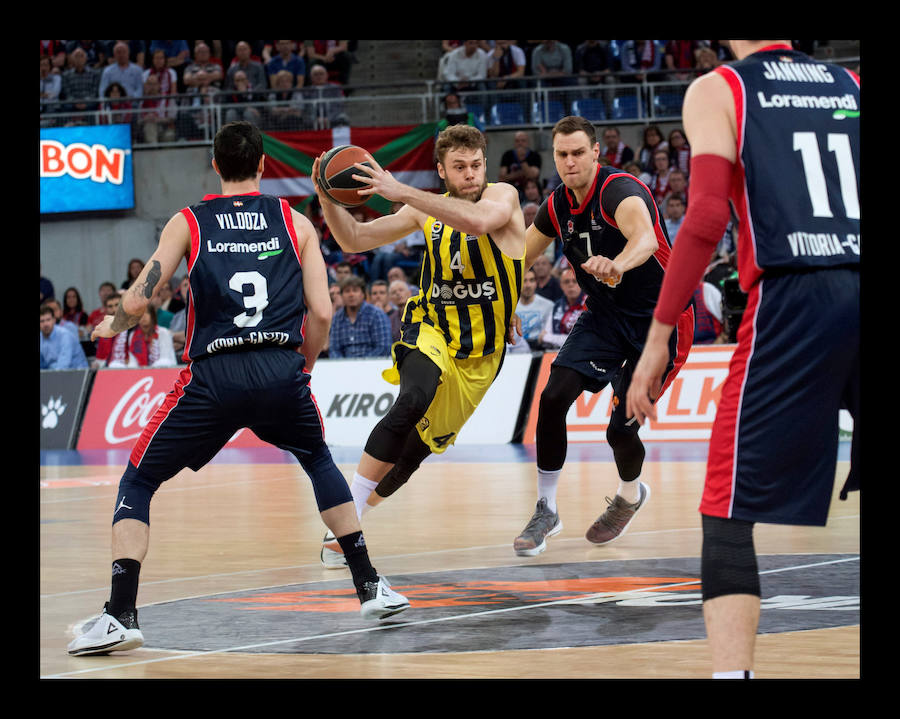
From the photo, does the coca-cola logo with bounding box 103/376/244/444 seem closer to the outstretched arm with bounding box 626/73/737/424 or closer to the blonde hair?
the blonde hair

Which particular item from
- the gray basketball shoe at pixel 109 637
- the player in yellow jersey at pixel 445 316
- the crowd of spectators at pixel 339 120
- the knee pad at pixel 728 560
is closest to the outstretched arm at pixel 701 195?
the knee pad at pixel 728 560

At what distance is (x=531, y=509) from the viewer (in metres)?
8.34

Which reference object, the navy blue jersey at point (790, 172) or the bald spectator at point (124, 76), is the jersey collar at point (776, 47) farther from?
the bald spectator at point (124, 76)

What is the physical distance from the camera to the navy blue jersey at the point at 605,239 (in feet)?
20.9

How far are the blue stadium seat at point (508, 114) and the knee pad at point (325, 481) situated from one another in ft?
45.6

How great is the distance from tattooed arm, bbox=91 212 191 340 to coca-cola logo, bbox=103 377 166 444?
32.1 feet

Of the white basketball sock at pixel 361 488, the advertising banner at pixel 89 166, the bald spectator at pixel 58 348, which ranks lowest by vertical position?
the white basketball sock at pixel 361 488

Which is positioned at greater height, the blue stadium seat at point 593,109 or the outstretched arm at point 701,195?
the blue stadium seat at point 593,109

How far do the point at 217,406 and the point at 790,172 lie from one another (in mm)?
2340

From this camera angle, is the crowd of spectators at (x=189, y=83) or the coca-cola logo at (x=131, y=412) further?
the crowd of spectators at (x=189, y=83)

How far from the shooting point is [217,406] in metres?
4.59

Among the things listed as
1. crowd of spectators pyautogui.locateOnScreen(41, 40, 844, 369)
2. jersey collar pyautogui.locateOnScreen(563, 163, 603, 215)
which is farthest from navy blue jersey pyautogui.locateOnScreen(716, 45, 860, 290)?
crowd of spectators pyautogui.locateOnScreen(41, 40, 844, 369)

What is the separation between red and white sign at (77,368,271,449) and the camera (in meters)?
14.3

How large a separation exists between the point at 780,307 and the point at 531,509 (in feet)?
17.3
